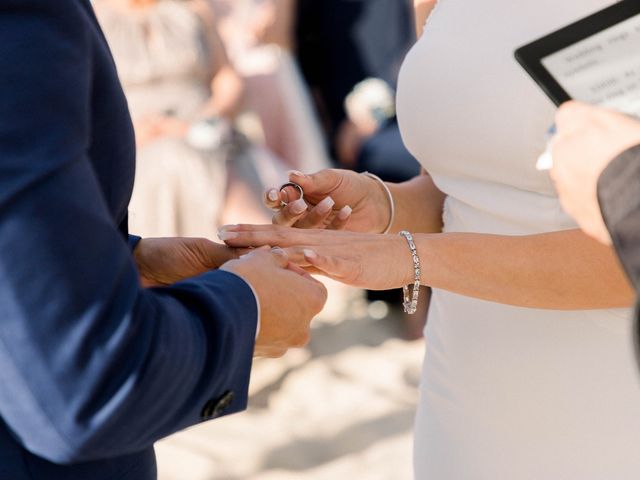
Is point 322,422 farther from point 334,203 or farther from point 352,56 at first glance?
point 352,56

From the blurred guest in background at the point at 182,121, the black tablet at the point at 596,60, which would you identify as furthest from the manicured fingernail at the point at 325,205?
the blurred guest in background at the point at 182,121

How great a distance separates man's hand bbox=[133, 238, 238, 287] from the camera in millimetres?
Result: 1634

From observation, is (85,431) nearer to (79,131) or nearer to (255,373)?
(79,131)

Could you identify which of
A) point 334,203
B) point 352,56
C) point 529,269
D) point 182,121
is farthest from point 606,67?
point 352,56

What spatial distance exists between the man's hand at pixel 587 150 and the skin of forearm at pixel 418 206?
74 centimetres

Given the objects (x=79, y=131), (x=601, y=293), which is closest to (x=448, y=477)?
(x=601, y=293)

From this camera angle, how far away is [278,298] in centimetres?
127

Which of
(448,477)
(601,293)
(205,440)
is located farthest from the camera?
(205,440)

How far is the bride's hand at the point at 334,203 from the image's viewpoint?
1.73 meters

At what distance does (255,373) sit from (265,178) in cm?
92

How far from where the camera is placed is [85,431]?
1027 millimetres

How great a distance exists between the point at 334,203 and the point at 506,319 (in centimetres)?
42

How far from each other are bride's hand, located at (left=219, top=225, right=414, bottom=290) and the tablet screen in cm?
45

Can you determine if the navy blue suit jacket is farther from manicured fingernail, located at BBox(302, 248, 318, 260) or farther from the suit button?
manicured fingernail, located at BBox(302, 248, 318, 260)
